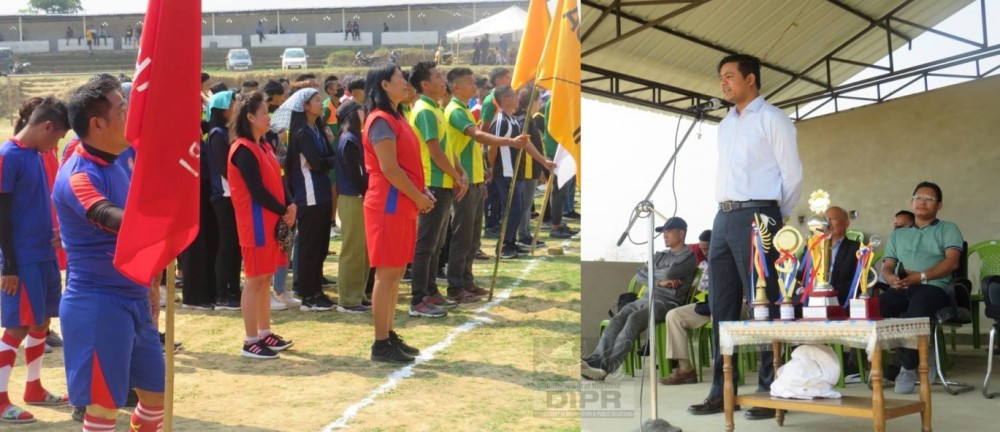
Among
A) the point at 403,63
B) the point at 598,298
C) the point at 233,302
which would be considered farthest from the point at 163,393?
the point at 598,298

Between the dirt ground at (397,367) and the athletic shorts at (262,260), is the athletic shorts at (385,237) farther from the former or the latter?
the athletic shorts at (262,260)

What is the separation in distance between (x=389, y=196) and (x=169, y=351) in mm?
1063

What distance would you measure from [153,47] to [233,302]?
0.93 meters

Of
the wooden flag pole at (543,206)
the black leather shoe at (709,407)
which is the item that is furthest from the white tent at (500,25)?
the black leather shoe at (709,407)

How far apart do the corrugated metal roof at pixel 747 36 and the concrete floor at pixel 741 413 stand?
355cm

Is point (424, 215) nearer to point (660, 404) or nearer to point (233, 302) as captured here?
point (233, 302)

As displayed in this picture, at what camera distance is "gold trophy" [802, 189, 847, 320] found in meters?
3.82

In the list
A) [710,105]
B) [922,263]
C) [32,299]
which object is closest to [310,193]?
[32,299]

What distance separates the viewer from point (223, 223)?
3137mm

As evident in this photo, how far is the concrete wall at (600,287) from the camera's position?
7586 mm

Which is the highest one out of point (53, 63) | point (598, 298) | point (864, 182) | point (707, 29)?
point (707, 29)

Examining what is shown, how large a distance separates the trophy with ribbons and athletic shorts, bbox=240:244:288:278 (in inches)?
72.7

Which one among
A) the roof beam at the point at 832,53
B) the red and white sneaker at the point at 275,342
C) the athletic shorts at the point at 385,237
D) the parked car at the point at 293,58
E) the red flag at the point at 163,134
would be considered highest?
the roof beam at the point at 832,53

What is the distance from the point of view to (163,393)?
2.58 metres
